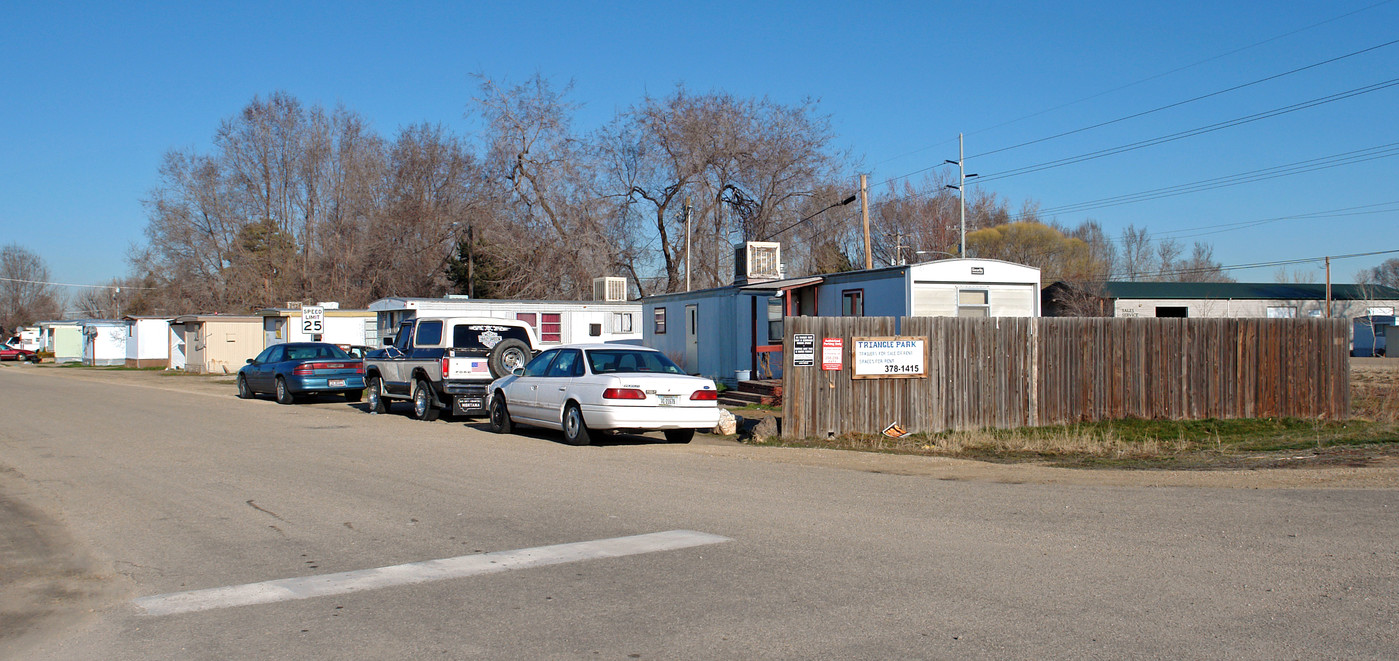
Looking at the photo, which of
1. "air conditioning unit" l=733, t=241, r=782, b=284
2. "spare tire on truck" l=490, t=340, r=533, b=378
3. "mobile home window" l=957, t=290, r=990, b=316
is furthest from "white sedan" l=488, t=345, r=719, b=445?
"air conditioning unit" l=733, t=241, r=782, b=284

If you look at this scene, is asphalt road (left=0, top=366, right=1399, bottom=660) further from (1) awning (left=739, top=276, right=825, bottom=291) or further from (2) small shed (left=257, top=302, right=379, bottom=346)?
(2) small shed (left=257, top=302, right=379, bottom=346)

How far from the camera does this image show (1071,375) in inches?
707

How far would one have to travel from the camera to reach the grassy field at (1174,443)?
12.8m

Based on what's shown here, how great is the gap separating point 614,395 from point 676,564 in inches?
275

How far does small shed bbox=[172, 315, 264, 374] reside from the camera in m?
44.4

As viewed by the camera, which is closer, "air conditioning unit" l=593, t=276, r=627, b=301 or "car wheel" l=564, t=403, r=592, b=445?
"car wheel" l=564, t=403, r=592, b=445

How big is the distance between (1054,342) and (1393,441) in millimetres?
5144

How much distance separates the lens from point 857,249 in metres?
51.1

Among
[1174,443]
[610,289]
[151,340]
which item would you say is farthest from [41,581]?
[151,340]

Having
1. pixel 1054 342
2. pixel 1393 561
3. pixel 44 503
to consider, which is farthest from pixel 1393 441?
pixel 44 503

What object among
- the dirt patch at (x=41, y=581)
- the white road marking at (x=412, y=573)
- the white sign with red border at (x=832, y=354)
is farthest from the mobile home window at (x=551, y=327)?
the white road marking at (x=412, y=573)

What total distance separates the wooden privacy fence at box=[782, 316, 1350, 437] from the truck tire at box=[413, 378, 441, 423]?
7.08 metres

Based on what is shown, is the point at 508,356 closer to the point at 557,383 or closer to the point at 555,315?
the point at 557,383

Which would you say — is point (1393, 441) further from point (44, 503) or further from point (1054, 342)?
point (44, 503)
